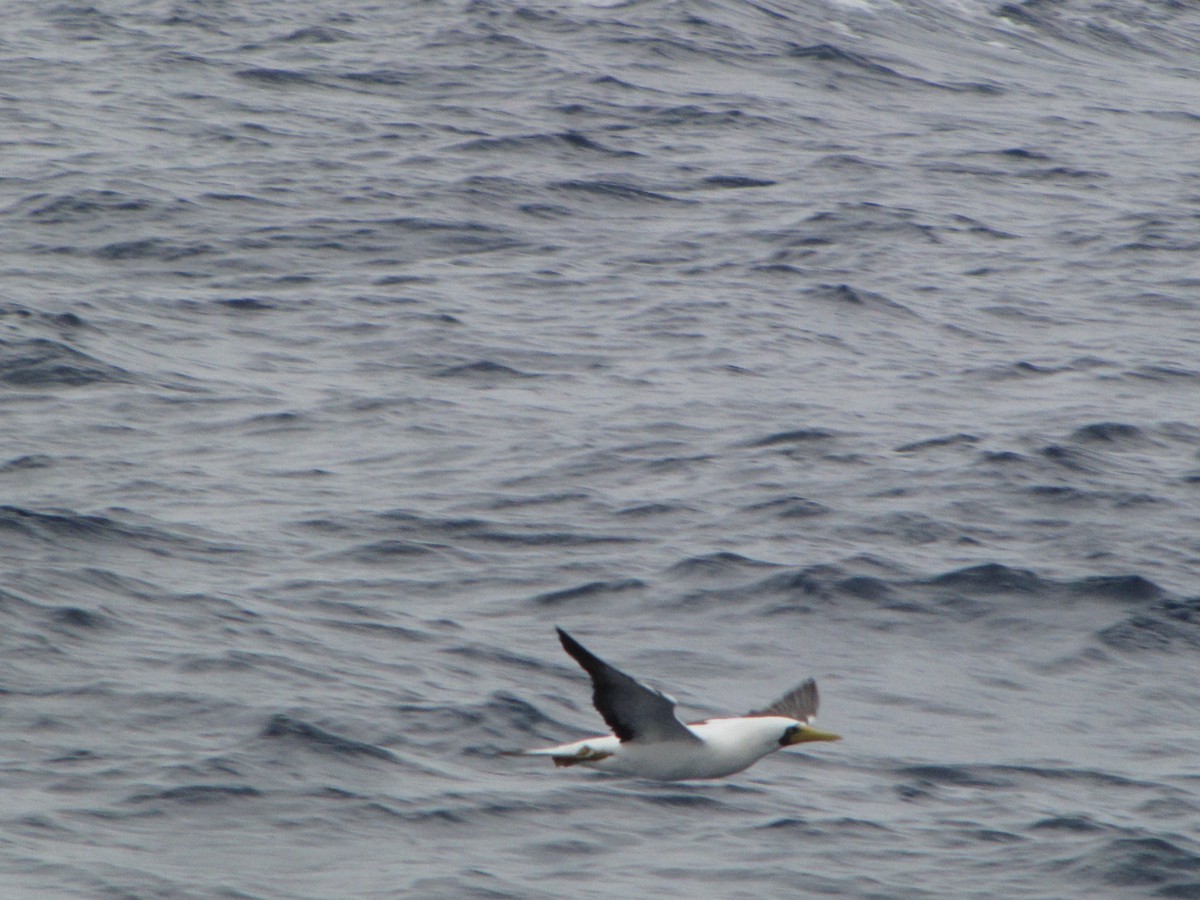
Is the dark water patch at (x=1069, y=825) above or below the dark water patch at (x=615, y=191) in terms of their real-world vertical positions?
below

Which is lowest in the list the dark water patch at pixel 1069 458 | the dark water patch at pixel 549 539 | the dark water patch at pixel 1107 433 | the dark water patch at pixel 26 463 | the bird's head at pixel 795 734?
the dark water patch at pixel 26 463

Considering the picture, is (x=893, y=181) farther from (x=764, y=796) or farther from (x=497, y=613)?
(x=764, y=796)

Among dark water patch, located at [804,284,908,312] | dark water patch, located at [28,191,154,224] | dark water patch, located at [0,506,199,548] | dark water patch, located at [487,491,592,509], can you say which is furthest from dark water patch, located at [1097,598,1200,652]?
dark water patch, located at [28,191,154,224]

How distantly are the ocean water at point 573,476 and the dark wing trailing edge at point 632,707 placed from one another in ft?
2.79

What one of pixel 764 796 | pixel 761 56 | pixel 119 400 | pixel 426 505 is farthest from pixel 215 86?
pixel 764 796

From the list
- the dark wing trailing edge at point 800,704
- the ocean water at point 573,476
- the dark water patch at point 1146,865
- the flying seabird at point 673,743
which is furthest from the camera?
the ocean water at point 573,476

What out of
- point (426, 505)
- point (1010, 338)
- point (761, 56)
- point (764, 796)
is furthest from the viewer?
point (761, 56)

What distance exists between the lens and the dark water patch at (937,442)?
52.6 ft

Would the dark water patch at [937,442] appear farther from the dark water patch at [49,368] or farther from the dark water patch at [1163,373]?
the dark water patch at [49,368]

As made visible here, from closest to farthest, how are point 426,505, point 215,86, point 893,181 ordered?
point 426,505, point 893,181, point 215,86

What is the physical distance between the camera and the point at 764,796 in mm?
10945

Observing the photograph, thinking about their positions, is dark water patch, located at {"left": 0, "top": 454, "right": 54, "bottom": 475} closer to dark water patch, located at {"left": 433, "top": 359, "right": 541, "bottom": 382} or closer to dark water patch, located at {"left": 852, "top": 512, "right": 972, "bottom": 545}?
dark water patch, located at {"left": 433, "top": 359, "right": 541, "bottom": 382}

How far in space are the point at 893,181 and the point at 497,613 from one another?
1366cm

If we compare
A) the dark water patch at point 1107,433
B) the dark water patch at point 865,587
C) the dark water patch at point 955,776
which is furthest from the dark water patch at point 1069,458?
the dark water patch at point 955,776
